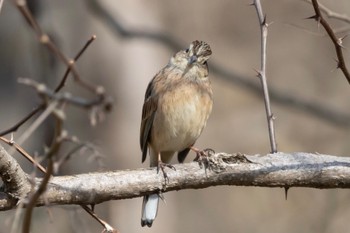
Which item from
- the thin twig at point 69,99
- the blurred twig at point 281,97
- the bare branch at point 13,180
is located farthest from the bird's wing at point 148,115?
the thin twig at point 69,99

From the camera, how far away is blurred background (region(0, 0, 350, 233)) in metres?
7.10

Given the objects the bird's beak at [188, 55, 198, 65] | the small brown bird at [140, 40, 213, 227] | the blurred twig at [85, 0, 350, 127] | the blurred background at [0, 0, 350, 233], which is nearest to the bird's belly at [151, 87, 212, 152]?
the small brown bird at [140, 40, 213, 227]

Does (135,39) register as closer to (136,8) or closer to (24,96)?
(136,8)

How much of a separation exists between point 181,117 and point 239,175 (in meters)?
1.37

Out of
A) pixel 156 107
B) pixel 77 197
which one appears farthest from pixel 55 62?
pixel 77 197

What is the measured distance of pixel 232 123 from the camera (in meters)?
11.4

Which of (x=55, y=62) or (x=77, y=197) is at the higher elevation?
(x=55, y=62)

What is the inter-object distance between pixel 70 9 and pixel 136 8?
634mm

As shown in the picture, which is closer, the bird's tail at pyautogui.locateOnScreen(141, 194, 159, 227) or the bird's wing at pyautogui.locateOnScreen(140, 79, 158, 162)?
the bird's tail at pyautogui.locateOnScreen(141, 194, 159, 227)

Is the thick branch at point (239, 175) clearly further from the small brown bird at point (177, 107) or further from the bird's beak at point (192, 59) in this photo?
the bird's beak at point (192, 59)

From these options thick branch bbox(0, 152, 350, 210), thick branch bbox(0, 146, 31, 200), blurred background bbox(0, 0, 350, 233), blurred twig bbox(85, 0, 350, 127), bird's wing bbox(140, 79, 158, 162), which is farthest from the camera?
blurred twig bbox(85, 0, 350, 127)

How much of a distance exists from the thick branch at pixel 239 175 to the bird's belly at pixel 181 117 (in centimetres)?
121

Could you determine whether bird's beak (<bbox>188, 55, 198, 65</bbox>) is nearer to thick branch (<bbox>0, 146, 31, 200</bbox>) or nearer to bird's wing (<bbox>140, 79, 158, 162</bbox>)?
bird's wing (<bbox>140, 79, 158, 162</bbox>)

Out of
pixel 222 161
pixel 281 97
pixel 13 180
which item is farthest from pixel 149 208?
pixel 281 97
